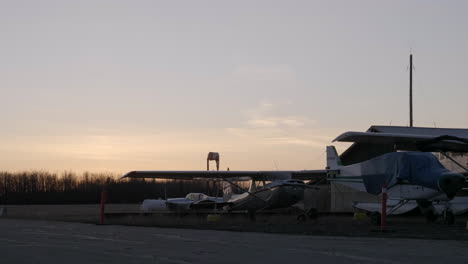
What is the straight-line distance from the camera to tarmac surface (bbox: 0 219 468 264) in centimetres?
911

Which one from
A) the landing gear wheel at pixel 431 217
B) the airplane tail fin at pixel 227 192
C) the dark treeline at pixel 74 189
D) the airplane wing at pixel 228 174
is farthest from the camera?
the dark treeline at pixel 74 189

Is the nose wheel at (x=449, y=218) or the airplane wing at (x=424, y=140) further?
the airplane wing at (x=424, y=140)

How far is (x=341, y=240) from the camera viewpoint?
12.5m

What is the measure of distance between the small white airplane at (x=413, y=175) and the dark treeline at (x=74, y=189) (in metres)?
69.1

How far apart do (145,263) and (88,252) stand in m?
1.81

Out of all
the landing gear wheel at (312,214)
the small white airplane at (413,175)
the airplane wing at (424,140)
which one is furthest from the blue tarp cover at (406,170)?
the landing gear wheel at (312,214)

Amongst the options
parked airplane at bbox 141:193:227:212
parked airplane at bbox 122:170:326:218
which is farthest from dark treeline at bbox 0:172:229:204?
parked airplane at bbox 122:170:326:218

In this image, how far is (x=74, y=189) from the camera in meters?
105

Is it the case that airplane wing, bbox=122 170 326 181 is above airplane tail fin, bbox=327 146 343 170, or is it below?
below

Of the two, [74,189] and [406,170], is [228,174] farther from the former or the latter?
[74,189]

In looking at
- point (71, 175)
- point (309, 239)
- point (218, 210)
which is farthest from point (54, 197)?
point (309, 239)

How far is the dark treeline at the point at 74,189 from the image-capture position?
91875 millimetres

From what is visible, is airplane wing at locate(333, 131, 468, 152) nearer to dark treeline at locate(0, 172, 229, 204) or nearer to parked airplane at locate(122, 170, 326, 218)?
parked airplane at locate(122, 170, 326, 218)

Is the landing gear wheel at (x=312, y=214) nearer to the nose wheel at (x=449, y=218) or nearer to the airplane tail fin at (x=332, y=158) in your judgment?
the airplane tail fin at (x=332, y=158)
